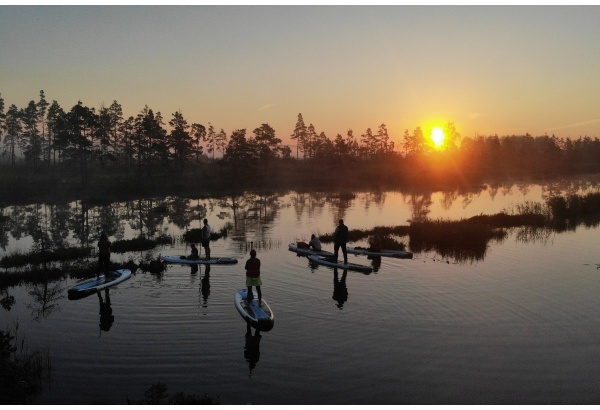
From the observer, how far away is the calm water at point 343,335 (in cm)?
1316

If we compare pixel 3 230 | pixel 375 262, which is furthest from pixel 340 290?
pixel 3 230

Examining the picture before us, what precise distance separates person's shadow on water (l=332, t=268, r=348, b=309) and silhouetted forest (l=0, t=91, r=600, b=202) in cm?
6235

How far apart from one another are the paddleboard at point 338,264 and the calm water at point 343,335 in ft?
1.93

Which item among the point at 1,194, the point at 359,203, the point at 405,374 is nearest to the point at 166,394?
the point at 405,374

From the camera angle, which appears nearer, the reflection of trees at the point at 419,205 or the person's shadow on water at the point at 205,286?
the person's shadow on water at the point at 205,286

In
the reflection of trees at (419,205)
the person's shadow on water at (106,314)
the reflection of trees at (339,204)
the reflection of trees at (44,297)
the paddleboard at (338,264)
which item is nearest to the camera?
the person's shadow on water at (106,314)

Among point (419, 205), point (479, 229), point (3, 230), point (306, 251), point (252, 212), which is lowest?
point (306, 251)

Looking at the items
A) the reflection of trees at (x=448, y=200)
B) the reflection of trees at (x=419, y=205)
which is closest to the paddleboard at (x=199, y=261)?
the reflection of trees at (x=419, y=205)

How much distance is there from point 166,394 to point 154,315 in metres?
6.90

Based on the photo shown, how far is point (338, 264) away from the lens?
28812 mm

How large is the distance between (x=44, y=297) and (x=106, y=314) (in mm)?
4449

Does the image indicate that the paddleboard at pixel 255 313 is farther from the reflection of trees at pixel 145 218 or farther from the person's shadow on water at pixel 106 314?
the reflection of trees at pixel 145 218

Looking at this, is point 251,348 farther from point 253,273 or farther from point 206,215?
point 206,215

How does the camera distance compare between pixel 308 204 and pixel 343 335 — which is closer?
pixel 343 335
